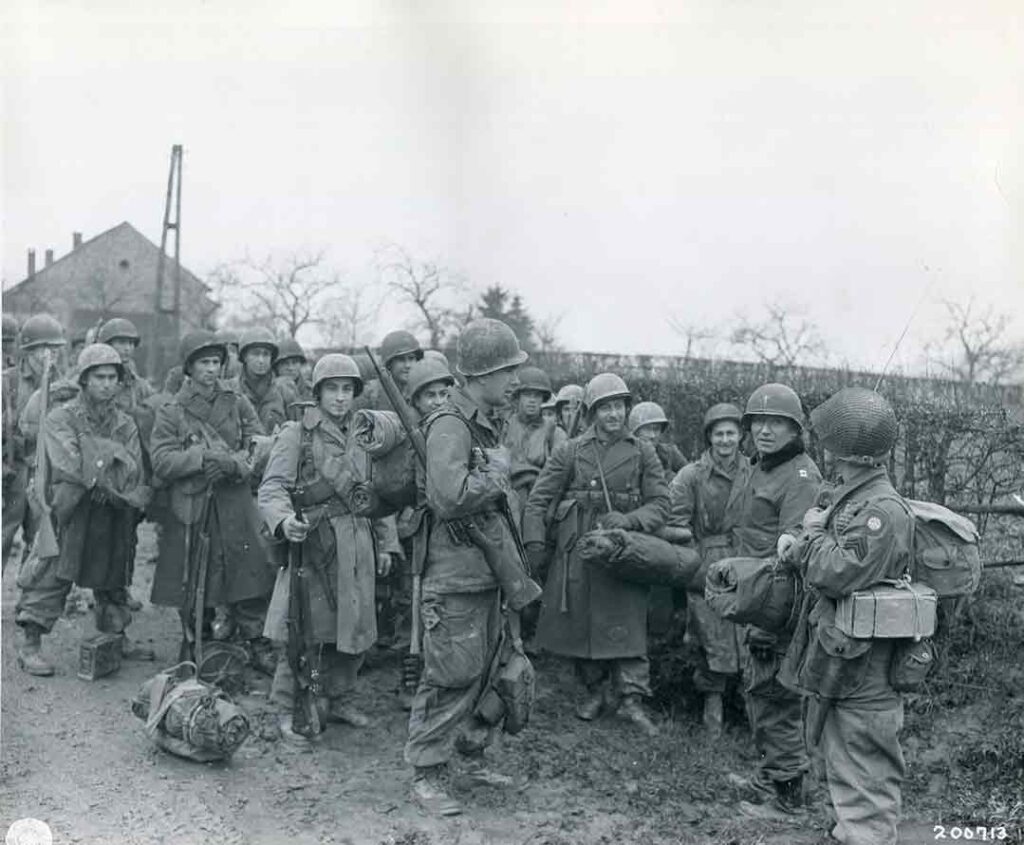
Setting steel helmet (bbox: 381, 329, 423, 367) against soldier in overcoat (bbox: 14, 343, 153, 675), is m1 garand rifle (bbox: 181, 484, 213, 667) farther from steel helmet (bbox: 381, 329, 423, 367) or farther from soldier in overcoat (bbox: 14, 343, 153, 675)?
steel helmet (bbox: 381, 329, 423, 367)

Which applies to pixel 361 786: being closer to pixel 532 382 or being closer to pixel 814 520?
pixel 814 520

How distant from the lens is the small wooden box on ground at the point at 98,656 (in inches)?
248

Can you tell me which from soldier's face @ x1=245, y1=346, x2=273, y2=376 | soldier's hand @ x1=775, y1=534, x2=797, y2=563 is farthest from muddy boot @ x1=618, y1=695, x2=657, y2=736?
soldier's face @ x1=245, y1=346, x2=273, y2=376

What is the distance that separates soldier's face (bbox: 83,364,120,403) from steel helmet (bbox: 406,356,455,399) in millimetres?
2638

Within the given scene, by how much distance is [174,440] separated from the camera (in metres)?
6.36

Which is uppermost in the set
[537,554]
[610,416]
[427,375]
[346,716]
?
[427,375]

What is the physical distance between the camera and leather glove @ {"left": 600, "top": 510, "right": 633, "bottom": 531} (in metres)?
5.94

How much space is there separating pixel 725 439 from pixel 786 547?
2004 millimetres

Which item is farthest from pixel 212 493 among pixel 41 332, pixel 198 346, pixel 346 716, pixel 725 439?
pixel 725 439

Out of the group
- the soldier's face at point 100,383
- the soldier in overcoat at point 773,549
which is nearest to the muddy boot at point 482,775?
the soldier in overcoat at point 773,549

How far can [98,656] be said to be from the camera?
6.31m

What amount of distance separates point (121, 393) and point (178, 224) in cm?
1561

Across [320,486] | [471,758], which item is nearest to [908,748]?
[471,758]

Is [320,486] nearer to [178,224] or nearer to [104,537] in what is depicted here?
[104,537]
